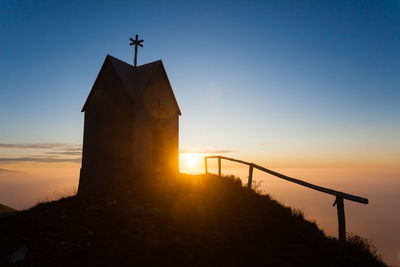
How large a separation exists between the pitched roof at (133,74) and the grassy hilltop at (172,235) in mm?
6776

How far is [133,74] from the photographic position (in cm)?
1530

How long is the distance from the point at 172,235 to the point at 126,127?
848 cm

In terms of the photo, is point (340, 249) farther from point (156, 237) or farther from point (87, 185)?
point (87, 185)

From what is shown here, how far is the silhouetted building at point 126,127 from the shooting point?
1311cm

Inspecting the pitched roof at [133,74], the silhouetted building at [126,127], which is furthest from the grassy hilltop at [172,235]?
the pitched roof at [133,74]

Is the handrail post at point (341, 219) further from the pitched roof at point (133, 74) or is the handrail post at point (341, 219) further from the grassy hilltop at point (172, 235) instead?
the pitched roof at point (133, 74)

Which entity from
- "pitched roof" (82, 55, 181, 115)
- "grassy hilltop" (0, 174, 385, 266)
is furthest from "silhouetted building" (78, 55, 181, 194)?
"grassy hilltop" (0, 174, 385, 266)

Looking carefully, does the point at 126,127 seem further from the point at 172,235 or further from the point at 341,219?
the point at 341,219

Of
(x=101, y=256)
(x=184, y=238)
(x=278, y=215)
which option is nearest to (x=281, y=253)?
(x=184, y=238)

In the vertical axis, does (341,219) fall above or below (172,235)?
above

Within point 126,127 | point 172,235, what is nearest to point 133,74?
point 126,127

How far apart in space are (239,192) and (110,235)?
6.44 m

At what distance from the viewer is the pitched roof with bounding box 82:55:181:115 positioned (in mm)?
13837

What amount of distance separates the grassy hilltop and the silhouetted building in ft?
12.6
